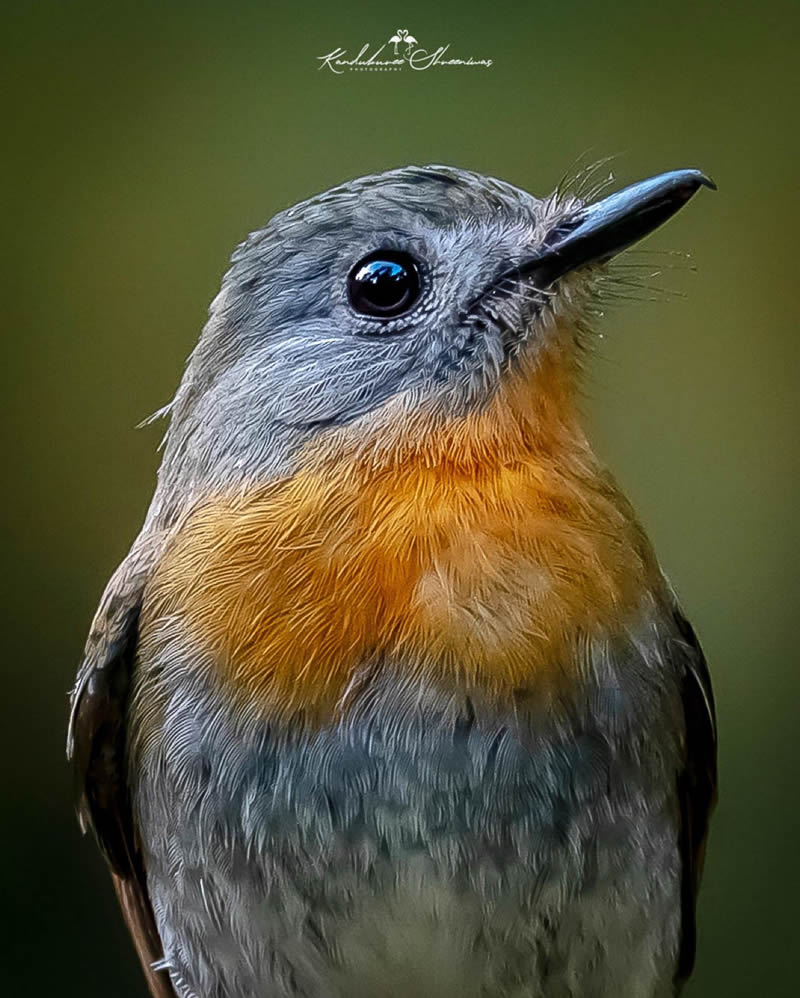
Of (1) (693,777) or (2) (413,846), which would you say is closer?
(2) (413,846)

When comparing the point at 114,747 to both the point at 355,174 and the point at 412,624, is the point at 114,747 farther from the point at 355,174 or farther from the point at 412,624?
the point at 355,174

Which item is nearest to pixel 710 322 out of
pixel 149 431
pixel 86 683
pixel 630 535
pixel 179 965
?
pixel 630 535

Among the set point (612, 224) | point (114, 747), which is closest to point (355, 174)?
point (612, 224)

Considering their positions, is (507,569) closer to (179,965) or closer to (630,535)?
(630,535)

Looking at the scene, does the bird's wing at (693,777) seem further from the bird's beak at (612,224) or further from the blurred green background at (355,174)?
the bird's beak at (612,224)

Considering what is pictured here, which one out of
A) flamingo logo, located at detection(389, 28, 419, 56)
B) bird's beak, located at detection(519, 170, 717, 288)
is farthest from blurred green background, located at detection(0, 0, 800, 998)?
bird's beak, located at detection(519, 170, 717, 288)

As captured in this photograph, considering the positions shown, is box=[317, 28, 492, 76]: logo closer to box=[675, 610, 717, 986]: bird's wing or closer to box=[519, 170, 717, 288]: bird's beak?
box=[519, 170, 717, 288]: bird's beak
